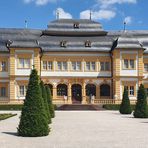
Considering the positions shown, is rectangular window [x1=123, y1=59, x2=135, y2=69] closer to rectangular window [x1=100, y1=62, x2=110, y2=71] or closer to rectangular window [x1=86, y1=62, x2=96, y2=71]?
rectangular window [x1=100, y1=62, x2=110, y2=71]

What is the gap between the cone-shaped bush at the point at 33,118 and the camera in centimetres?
1326

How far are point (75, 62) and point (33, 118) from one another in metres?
33.1

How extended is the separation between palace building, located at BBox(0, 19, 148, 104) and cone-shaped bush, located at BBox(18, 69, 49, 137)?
29.5 m

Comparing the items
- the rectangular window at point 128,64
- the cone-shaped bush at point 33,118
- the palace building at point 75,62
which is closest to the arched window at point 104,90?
the palace building at point 75,62

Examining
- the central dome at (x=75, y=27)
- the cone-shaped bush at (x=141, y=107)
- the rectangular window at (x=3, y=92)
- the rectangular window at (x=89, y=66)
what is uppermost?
the central dome at (x=75, y=27)

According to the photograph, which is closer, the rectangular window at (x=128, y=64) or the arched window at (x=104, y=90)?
the rectangular window at (x=128, y=64)

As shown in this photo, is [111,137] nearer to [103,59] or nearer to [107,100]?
[107,100]

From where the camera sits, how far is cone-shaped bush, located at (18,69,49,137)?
522 inches

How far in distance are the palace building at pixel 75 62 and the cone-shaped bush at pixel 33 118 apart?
29.5 metres

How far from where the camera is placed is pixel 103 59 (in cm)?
4656

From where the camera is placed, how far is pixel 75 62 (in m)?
46.3

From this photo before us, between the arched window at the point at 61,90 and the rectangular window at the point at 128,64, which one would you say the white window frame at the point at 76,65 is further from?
the rectangular window at the point at 128,64

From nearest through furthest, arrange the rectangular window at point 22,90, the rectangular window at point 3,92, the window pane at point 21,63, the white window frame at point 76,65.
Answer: the window pane at point 21,63 < the rectangular window at point 22,90 < the rectangular window at point 3,92 < the white window frame at point 76,65

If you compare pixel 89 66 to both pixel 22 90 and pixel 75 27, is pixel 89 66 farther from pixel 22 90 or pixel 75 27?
pixel 22 90
